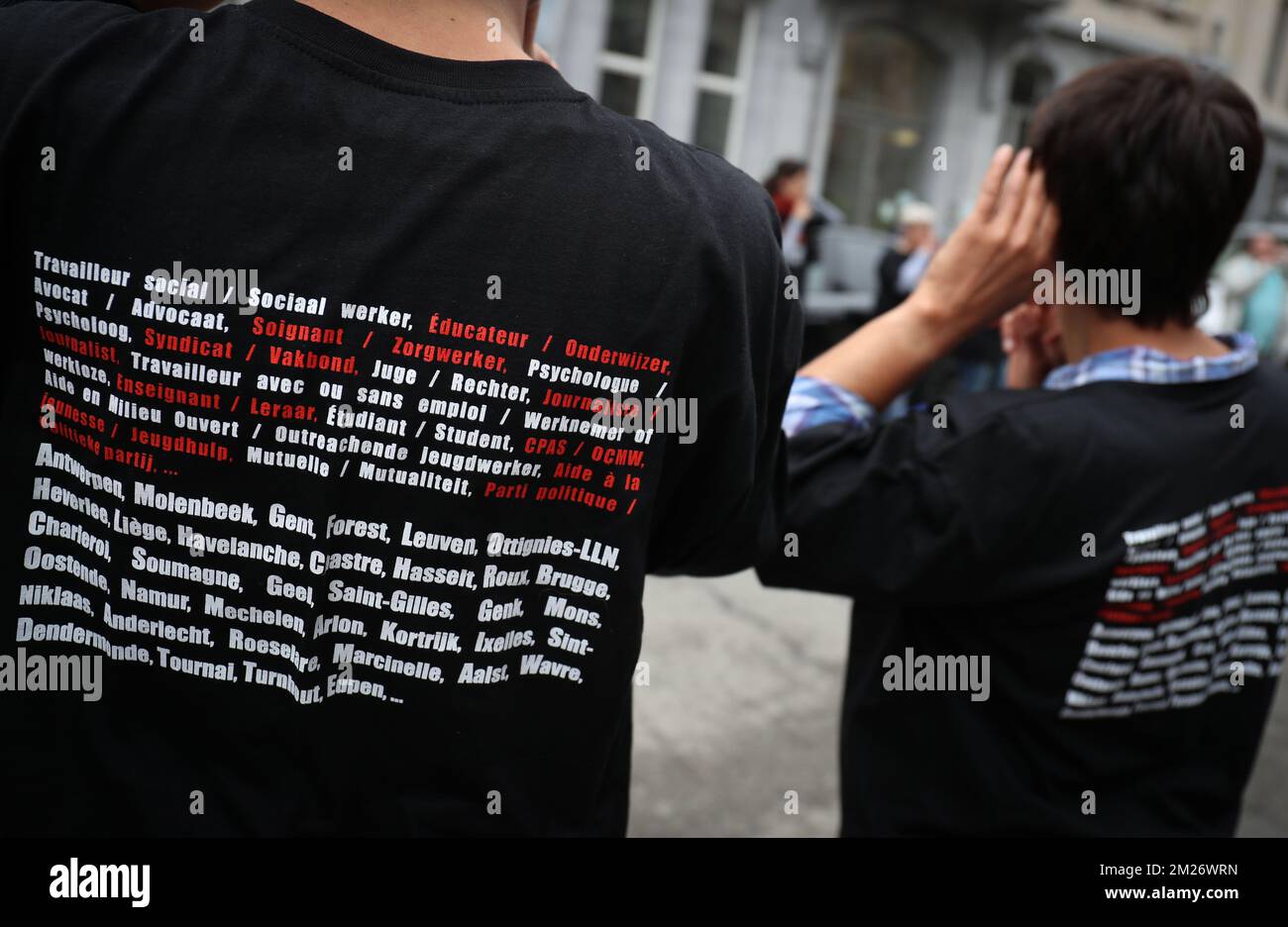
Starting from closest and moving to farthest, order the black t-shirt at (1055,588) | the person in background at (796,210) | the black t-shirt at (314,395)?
1. the black t-shirt at (314,395)
2. the black t-shirt at (1055,588)
3. the person in background at (796,210)

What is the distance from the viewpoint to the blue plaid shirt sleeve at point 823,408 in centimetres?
153

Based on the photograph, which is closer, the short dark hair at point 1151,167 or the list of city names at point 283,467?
the list of city names at point 283,467

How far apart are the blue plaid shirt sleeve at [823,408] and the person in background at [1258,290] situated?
8.72 m

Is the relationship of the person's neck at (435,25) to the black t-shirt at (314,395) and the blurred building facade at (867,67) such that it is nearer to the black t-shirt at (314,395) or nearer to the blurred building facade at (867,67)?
the black t-shirt at (314,395)

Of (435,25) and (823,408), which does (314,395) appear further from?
(823,408)

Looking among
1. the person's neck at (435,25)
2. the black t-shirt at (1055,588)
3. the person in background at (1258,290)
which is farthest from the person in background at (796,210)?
the person's neck at (435,25)

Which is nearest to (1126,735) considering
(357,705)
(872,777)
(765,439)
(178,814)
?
(872,777)

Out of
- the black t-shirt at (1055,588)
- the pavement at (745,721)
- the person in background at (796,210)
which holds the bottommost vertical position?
the pavement at (745,721)

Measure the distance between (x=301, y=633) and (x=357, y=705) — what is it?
0.09 meters

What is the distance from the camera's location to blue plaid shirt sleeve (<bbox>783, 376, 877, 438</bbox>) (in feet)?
5.01

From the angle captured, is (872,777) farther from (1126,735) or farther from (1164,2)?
(1164,2)

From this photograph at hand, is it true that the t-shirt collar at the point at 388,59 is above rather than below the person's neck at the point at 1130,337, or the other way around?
above

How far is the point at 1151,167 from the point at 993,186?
19cm

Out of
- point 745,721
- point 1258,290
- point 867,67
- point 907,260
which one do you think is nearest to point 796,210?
point 907,260
